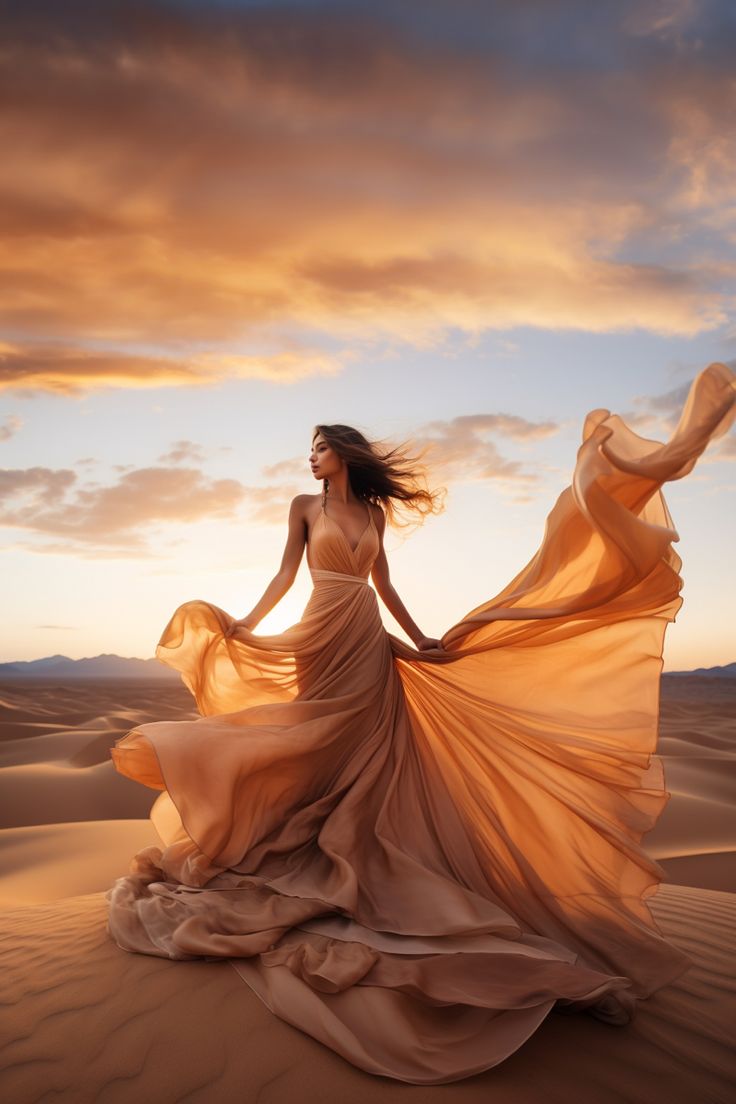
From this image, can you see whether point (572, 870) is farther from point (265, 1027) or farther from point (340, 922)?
point (265, 1027)

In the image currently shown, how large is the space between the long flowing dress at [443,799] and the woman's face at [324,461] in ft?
2.74

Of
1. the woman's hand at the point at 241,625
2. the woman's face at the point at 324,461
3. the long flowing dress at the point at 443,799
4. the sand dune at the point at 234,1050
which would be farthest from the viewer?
the woman's face at the point at 324,461

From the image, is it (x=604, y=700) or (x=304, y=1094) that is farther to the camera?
(x=604, y=700)

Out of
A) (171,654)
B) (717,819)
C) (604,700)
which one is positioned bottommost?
(717,819)

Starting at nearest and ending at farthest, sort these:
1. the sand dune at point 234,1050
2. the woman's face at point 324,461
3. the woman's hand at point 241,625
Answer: the sand dune at point 234,1050
the woman's hand at point 241,625
the woman's face at point 324,461

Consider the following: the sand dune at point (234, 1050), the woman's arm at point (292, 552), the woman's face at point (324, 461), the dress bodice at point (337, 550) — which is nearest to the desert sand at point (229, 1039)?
the sand dune at point (234, 1050)

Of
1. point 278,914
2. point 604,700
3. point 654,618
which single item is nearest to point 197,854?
point 278,914

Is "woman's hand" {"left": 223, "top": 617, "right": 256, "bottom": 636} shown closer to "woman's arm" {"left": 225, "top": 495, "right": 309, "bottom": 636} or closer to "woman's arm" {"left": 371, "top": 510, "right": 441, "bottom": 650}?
"woman's arm" {"left": 225, "top": 495, "right": 309, "bottom": 636}

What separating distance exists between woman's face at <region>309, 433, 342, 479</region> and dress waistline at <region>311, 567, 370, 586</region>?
615 millimetres

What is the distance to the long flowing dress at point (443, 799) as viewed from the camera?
317cm

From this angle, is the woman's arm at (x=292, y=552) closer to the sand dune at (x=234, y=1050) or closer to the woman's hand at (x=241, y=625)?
the woman's hand at (x=241, y=625)

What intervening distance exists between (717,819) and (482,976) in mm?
7263

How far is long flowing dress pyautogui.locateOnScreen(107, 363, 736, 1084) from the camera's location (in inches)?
125

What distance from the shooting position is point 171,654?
14.9 feet
